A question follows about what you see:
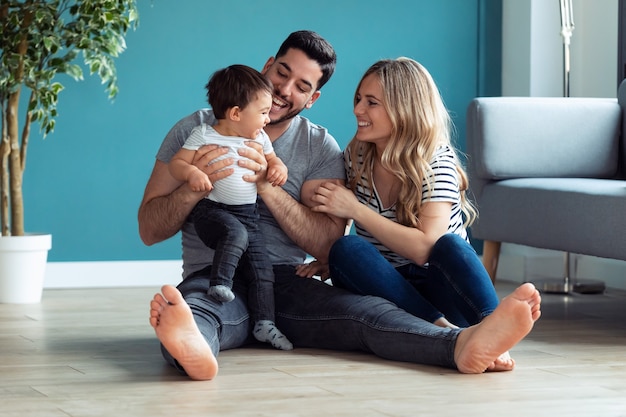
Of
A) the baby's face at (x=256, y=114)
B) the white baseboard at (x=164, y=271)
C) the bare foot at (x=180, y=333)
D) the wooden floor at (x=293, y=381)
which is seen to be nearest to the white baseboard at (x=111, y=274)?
Result: the white baseboard at (x=164, y=271)

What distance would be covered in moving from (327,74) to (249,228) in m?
0.46

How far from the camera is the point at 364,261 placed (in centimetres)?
249

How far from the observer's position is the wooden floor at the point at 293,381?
1905 mm

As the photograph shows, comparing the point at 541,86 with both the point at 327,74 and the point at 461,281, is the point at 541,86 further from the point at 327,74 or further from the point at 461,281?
the point at 461,281

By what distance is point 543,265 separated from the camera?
4.47 metres

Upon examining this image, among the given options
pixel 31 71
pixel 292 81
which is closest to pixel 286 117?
pixel 292 81

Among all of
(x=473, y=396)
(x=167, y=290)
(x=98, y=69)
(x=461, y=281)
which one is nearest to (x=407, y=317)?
(x=461, y=281)

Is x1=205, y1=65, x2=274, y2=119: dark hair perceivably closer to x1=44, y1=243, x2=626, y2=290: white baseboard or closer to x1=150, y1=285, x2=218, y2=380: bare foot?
x1=150, y1=285, x2=218, y2=380: bare foot

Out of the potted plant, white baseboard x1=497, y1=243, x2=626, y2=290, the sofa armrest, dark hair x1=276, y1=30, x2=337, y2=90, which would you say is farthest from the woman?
white baseboard x1=497, y1=243, x2=626, y2=290

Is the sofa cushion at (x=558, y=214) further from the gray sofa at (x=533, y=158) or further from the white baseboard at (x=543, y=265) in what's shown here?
the white baseboard at (x=543, y=265)

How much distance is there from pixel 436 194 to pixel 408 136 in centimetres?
17

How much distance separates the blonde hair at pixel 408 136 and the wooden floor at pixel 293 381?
0.39 meters

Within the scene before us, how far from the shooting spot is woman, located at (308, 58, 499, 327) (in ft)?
8.05

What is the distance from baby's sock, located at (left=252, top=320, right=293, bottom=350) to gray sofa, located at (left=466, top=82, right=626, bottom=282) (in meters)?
1.07
